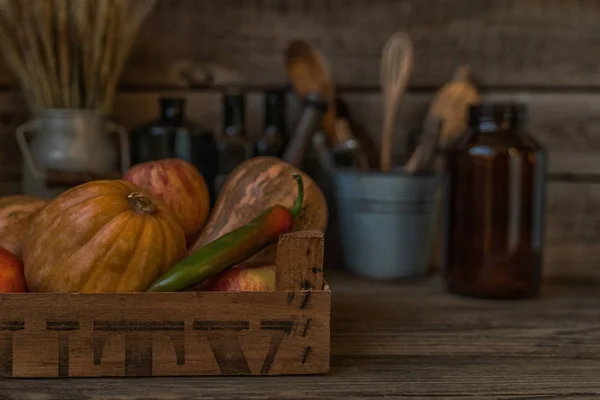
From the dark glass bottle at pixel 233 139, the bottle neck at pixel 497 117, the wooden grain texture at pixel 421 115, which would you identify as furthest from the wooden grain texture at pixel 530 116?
the bottle neck at pixel 497 117

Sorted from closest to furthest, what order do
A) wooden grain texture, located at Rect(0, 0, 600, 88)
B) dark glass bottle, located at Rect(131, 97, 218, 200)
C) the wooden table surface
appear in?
1. the wooden table surface
2. dark glass bottle, located at Rect(131, 97, 218, 200)
3. wooden grain texture, located at Rect(0, 0, 600, 88)

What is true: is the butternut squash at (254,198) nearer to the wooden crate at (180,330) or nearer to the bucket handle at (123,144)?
the wooden crate at (180,330)

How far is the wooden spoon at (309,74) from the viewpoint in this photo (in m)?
1.10

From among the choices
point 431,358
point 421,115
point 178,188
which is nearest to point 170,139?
point 178,188

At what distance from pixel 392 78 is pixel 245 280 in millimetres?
581

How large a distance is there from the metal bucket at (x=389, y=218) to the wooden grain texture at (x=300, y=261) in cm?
45

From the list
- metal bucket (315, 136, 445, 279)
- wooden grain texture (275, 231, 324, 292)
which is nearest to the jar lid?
metal bucket (315, 136, 445, 279)

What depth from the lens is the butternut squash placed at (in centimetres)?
73

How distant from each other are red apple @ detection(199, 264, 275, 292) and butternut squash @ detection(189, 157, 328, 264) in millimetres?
89

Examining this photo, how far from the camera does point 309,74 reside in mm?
1108

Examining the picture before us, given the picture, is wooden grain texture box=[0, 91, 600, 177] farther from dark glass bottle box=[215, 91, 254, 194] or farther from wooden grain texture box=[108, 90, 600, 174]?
dark glass bottle box=[215, 91, 254, 194]

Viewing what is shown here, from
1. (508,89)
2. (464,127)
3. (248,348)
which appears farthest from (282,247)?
(508,89)

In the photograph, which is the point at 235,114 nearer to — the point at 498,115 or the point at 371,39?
the point at 371,39

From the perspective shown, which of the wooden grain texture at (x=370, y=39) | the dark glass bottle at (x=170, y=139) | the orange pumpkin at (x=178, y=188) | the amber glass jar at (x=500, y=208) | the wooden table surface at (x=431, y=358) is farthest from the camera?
the wooden grain texture at (x=370, y=39)
